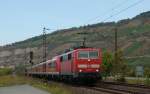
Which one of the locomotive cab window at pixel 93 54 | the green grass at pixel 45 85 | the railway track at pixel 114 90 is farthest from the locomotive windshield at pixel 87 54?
the railway track at pixel 114 90

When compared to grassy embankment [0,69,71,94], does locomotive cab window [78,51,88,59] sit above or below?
above

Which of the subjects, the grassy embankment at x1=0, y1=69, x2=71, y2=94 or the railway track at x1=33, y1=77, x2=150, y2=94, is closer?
the railway track at x1=33, y1=77, x2=150, y2=94

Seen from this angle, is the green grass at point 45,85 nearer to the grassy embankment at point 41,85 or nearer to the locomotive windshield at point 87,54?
the grassy embankment at point 41,85

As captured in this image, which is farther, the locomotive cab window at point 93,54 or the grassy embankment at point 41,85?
the locomotive cab window at point 93,54

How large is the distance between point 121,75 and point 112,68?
13.6m

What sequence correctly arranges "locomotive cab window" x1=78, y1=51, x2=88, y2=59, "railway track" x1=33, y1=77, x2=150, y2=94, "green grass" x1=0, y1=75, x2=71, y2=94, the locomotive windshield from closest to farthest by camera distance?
"railway track" x1=33, y1=77, x2=150, y2=94
"green grass" x1=0, y1=75, x2=71, y2=94
the locomotive windshield
"locomotive cab window" x1=78, y1=51, x2=88, y2=59

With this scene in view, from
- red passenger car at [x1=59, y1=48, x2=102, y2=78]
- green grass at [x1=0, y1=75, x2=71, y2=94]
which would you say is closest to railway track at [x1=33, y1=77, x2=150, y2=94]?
green grass at [x1=0, y1=75, x2=71, y2=94]

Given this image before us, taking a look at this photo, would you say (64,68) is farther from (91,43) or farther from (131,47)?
(91,43)

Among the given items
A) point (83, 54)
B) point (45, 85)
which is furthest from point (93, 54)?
point (45, 85)

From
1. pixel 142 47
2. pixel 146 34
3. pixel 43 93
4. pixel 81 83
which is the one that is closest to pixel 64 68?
pixel 81 83

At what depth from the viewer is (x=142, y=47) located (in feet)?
514

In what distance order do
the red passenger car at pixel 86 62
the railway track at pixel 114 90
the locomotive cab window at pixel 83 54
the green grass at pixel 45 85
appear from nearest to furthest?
1. the railway track at pixel 114 90
2. the green grass at pixel 45 85
3. the red passenger car at pixel 86 62
4. the locomotive cab window at pixel 83 54

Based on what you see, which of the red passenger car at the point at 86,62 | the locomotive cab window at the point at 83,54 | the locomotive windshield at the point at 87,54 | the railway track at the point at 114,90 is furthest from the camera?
the locomotive cab window at the point at 83,54

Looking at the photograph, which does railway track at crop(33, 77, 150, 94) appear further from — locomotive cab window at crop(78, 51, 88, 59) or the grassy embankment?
locomotive cab window at crop(78, 51, 88, 59)
